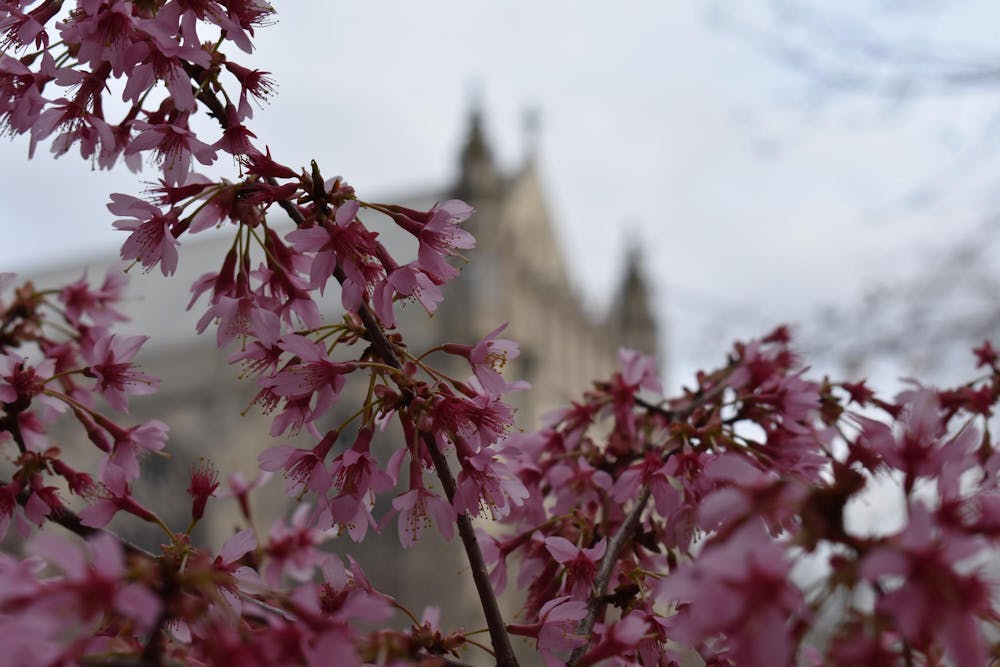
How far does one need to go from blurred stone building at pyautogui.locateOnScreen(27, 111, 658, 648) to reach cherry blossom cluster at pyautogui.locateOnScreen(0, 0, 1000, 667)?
830 centimetres

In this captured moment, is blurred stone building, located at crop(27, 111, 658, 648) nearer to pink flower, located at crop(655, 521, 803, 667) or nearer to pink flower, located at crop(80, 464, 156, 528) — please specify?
pink flower, located at crop(80, 464, 156, 528)

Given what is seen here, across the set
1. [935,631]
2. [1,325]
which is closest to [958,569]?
[935,631]

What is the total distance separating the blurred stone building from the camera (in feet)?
35.4

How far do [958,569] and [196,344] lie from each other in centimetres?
1289

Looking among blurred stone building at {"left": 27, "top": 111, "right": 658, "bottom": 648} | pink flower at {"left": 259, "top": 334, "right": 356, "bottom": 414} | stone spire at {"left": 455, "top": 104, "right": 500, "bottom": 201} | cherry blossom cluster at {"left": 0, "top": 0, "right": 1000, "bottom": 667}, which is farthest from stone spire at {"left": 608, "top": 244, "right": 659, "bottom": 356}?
pink flower at {"left": 259, "top": 334, "right": 356, "bottom": 414}

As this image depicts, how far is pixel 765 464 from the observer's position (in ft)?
3.86

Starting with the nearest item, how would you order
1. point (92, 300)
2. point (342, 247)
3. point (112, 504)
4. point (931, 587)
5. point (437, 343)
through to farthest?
1. point (931, 587)
2. point (342, 247)
3. point (112, 504)
4. point (92, 300)
5. point (437, 343)

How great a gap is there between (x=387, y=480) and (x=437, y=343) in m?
10.3

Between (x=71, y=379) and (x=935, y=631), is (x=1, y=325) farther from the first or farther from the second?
(x=935, y=631)

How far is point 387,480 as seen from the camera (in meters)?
1.02

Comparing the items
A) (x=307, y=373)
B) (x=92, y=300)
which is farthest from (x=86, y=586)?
(x=92, y=300)

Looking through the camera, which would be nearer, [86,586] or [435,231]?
[86,586]

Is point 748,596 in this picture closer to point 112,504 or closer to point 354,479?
point 354,479

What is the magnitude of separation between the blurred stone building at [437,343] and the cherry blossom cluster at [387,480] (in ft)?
27.2
